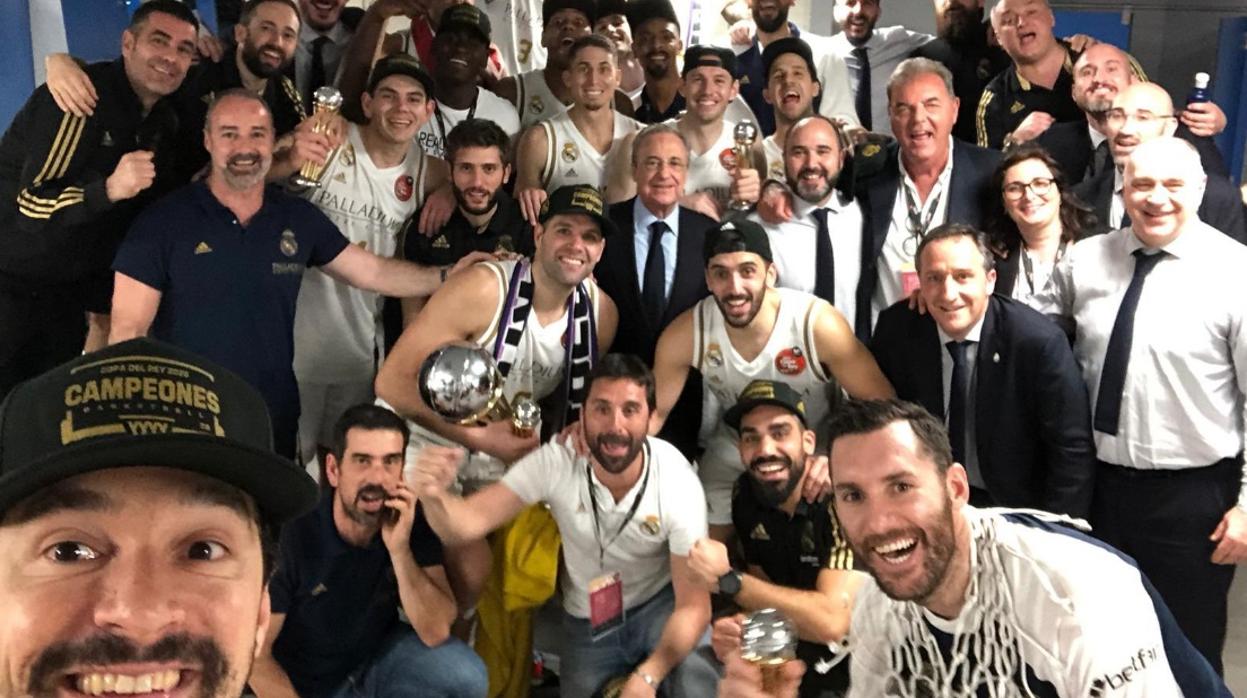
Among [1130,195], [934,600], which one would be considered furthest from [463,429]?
[1130,195]

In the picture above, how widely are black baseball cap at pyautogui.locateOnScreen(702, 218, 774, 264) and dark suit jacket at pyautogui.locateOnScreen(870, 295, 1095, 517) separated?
1.81 feet

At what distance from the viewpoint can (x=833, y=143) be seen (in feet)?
13.5

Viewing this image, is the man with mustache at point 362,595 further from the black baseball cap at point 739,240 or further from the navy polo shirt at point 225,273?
the black baseball cap at point 739,240

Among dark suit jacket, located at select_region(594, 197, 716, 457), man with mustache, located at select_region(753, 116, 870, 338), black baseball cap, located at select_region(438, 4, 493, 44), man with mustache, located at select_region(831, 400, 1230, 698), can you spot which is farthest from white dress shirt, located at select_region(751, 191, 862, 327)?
man with mustache, located at select_region(831, 400, 1230, 698)

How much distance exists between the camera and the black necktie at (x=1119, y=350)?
3.42 meters

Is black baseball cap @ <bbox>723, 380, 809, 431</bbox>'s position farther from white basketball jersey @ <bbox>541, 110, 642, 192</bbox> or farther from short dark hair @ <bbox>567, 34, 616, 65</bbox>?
short dark hair @ <bbox>567, 34, 616, 65</bbox>

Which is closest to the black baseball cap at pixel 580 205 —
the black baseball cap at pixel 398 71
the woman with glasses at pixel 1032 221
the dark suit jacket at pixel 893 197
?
the black baseball cap at pixel 398 71

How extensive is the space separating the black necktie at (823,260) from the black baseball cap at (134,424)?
3148 millimetres

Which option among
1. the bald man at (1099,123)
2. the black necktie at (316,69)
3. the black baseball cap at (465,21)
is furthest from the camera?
the black necktie at (316,69)

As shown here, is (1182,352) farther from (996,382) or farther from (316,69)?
(316,69)

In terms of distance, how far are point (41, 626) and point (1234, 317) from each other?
3.27 meters

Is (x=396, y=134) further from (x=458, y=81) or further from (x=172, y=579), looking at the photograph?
(x=172, y=579)

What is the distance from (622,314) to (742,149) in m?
0.81

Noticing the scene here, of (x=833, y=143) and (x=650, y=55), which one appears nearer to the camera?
(x=833, y=143)
